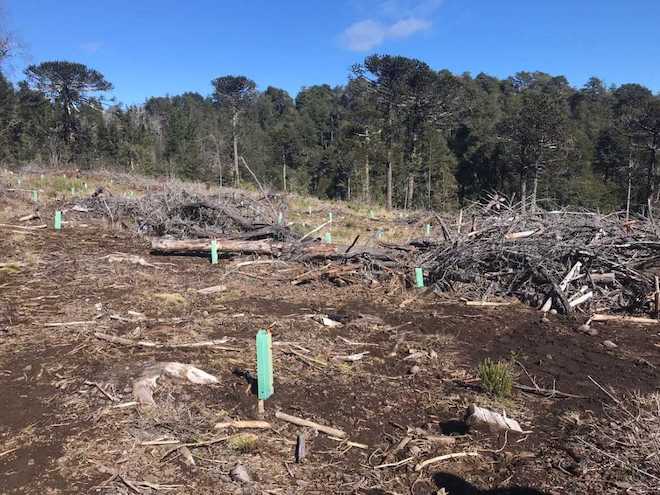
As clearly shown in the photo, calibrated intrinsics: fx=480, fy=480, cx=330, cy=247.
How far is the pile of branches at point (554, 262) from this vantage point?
5.64 m

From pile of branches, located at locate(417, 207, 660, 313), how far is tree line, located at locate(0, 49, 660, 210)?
1392 centimetres

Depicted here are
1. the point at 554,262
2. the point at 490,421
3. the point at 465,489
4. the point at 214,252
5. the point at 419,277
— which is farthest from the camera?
the point at 214,252

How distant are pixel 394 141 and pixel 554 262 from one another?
27159mm

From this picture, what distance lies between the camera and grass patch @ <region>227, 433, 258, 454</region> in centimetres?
263

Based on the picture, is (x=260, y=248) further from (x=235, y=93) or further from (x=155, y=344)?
(x=235, y=93)

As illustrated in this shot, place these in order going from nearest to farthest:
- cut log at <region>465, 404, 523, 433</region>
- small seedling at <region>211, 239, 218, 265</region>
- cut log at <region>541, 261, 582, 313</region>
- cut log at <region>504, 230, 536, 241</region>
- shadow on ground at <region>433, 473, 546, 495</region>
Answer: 1. shadow on ground at <region>433, 473, 546, 495</region>
2. cut log at <region>465, 404, 523, 433</region>
3. cut log at <region>541, 261, 582, 313</region>
4. cut log at <region>504, 230, 536, 241</region>
5. small seedling at <region>211, 239, 218, 265</region>

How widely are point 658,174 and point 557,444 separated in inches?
1618

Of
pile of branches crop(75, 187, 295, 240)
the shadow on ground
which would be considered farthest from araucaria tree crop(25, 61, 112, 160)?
the shadow on ground

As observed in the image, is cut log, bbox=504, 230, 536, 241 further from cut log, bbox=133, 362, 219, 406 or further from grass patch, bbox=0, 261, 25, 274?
grass patch, bbox=0, 261, 25, 274

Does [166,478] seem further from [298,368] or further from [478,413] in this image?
[478,413]

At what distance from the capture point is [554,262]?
5.97 m

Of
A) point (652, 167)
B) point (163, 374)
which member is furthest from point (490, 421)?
point (652, 167)

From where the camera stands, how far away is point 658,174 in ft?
118

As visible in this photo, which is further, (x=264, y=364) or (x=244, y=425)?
(x=264, y=364)
